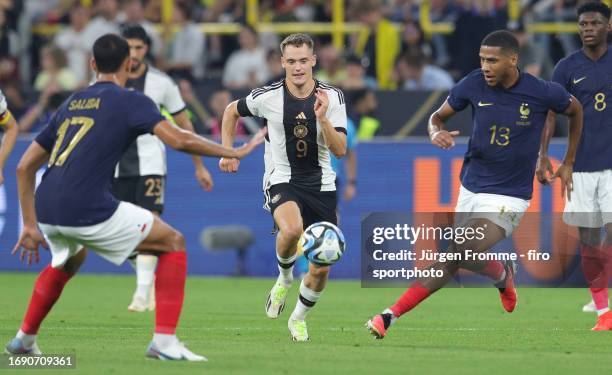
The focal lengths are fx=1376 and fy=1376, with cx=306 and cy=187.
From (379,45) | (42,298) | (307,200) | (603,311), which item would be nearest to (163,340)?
(42,298)

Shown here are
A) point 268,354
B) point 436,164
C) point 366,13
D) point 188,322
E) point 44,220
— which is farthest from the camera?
point 366,13

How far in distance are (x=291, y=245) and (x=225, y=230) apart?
23.1 ft

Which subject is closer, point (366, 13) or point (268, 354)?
point (268, 354)

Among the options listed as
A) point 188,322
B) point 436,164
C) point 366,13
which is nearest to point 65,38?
point 366,13

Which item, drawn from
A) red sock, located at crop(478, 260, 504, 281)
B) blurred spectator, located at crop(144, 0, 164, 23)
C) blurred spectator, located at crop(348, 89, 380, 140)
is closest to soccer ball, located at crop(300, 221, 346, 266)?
red sock, located at crop(478, 260, 504, 281)

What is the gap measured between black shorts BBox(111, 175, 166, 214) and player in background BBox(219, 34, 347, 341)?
96.9 inches

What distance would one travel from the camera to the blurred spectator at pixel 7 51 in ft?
67.3

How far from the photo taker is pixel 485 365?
28.6 feet

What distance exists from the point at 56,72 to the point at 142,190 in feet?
23.5

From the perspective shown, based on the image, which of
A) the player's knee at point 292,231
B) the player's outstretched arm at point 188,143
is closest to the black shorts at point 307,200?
the player's knee at point 292,231

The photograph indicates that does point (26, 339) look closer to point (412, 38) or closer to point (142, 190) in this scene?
point (142, 190)

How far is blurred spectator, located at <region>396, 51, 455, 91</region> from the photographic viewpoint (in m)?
20.1

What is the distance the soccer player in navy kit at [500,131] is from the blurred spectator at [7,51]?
10.9 metres

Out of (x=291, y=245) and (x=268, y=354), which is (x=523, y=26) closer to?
(x=291, y=245)
